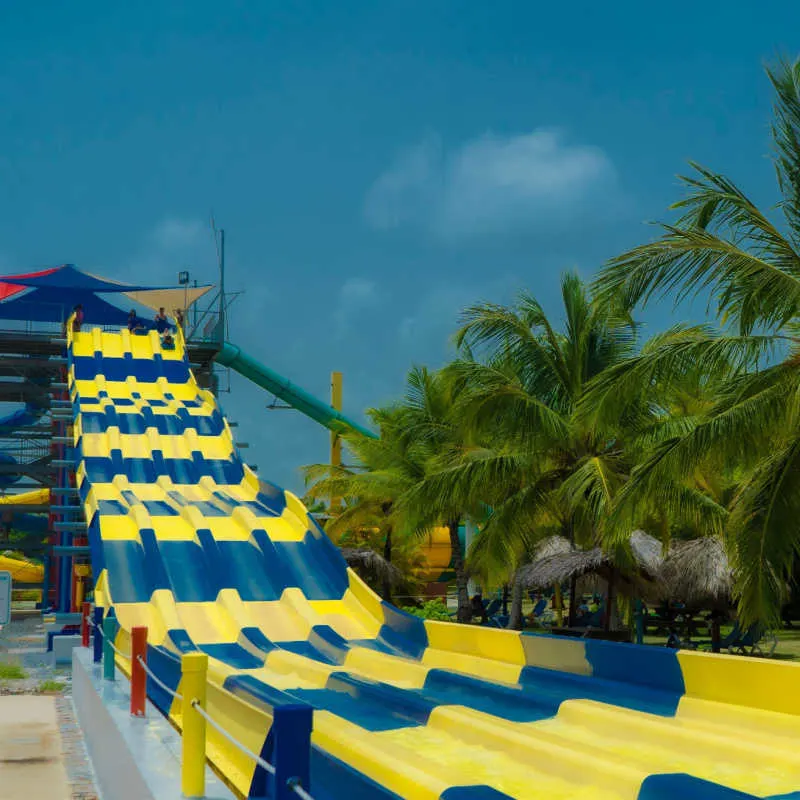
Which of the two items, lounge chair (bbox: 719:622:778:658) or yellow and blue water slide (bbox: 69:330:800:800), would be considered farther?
lounge chair (bbox: 719:622:778:658)

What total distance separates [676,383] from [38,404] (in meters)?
18.9

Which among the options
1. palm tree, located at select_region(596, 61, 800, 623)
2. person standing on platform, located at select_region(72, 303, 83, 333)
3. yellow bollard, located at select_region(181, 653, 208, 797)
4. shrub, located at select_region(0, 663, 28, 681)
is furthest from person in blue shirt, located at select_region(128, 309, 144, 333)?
yellow bollard, located at select_region(181, 653, 208, 797)

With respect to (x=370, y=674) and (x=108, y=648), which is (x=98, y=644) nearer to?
(x=108, y=648)

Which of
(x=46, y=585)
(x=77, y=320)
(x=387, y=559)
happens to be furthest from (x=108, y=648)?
(x=46, y=585)

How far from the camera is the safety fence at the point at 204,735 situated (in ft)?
10.8

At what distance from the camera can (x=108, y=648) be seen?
9102mm

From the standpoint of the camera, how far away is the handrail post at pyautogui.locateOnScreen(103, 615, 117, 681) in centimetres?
901

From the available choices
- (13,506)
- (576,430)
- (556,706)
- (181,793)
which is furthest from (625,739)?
(13,506)

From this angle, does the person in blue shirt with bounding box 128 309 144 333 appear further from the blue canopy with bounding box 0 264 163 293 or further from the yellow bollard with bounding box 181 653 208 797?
the yellow bollard with bounding box 181 653 208 797

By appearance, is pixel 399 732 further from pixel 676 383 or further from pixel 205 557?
pixel 205 557

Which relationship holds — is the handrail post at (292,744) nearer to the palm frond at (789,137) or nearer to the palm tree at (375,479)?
the palm frond at (789,137)

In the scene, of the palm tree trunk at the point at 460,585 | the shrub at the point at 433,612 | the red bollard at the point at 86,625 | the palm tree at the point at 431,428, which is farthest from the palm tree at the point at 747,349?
the shrub at the point at 433,612

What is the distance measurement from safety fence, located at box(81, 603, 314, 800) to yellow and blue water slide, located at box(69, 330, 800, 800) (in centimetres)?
22

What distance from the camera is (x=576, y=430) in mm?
12320
